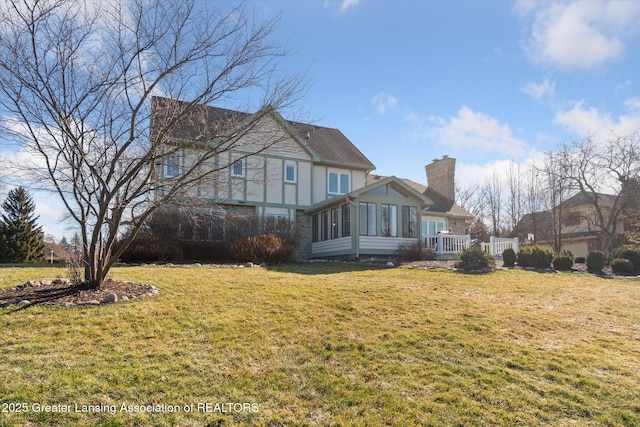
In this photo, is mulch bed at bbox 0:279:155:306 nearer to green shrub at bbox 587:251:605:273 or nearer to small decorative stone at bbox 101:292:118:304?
small decorative stone at bbox 101:292:118:304

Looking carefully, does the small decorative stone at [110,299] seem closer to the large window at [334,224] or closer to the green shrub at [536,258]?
the large window at [334,224]

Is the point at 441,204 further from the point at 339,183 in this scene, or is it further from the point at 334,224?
the point at 334,224

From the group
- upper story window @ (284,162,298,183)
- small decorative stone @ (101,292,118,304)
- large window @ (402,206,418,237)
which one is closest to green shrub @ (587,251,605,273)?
large window @ (402,206,418,237)

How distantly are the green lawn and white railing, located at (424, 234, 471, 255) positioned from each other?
376 inches

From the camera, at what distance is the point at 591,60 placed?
1059cm

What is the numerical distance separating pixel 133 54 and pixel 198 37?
1.22 meters

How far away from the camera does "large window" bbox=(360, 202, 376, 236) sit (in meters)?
17.5

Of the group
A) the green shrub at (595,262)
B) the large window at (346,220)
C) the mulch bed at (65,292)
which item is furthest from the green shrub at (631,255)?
the mulch bed at (65,292)

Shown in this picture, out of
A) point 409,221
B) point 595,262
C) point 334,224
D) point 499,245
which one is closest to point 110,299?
point 334,224

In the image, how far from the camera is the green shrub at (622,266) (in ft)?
53.1

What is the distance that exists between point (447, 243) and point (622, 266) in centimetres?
638

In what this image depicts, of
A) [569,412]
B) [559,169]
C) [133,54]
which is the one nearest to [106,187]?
[133,54]

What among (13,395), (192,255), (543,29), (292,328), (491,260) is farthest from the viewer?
(192,255)

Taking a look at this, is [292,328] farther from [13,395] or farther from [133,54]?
[133,54]
